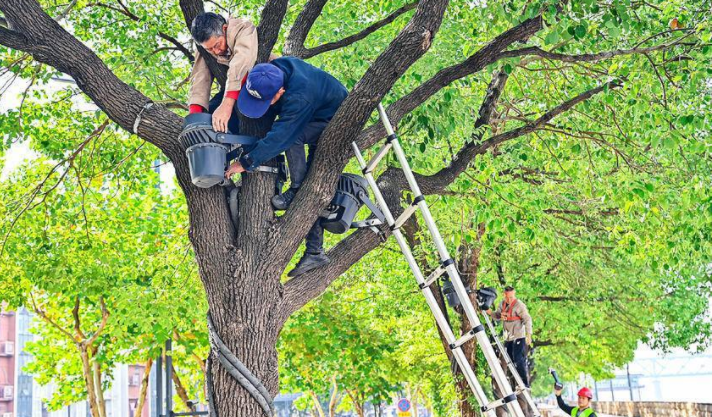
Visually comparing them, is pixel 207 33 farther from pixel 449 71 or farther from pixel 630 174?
pixel 630 174

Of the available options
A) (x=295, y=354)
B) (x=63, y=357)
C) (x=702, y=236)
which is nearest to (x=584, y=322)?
(x=295, y=354)

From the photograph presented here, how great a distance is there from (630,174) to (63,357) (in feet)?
66.5

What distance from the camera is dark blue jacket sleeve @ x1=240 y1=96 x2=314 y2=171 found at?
17.8 feet

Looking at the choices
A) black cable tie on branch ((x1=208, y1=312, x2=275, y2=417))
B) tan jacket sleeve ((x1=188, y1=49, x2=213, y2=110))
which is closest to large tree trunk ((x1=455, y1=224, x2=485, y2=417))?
tan jacket sleeve ((x1=188, y1=49, x2=213, y2=110))

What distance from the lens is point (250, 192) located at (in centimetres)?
579

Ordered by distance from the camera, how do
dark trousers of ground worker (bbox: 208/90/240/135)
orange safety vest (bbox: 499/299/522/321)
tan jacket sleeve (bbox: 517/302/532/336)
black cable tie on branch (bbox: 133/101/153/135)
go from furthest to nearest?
orange safety vest (bbox: 499/299/522/321) → tan jacket sleeve (bbox: 517/302/532/336) → dark trousers of ground worker (bbox: 208/90/240/135) → black cable tie on branch (bbox: 133/101/153/135)

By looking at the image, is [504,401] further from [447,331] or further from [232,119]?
[232,119]

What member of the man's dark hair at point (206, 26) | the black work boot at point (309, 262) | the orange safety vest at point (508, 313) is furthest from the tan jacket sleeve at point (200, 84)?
the orange safety vest at point (508, 313)

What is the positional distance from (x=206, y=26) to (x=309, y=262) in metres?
1.83

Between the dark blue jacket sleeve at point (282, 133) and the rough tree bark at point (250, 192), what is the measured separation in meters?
0.27

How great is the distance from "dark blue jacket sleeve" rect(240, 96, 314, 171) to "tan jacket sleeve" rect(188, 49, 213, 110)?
69cm

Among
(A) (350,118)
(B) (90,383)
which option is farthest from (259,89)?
(B) (90,383)

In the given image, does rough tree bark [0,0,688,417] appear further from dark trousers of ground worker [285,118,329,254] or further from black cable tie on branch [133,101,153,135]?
dark trousers of ground worker [285,118,329,254]

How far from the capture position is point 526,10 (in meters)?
6.14
